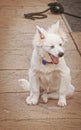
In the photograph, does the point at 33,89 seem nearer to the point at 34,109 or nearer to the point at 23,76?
the point at 34,109

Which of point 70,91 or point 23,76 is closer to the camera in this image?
point 70,91

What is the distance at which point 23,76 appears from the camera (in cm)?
304

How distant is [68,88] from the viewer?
2.58m

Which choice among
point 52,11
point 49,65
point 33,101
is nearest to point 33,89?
point 33,101

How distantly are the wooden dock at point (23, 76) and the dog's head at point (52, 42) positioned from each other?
40cm

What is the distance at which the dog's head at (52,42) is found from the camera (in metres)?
2.30

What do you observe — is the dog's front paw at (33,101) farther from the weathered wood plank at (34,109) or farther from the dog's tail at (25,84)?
the dog's tail at (25,84)

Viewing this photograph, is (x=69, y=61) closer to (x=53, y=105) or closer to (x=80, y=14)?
(x=53, y=105)

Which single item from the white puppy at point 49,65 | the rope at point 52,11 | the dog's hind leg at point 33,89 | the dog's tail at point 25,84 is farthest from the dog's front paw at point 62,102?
the rope at point 52,11

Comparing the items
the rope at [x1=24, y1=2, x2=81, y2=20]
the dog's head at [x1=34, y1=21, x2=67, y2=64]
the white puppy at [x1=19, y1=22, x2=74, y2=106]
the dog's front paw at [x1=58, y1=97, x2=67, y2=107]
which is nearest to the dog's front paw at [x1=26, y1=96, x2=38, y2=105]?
the white puppy at [x1=19, y1=22, x2=74, y2=106]

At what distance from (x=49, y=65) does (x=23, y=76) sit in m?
0.64

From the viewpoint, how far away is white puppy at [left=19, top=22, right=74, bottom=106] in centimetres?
232

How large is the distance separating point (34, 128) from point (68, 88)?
1.43ft

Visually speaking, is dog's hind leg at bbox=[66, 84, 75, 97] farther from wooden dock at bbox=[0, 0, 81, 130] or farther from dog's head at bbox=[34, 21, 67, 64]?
dog's head at bbox=[34, 21, 67, 64]
